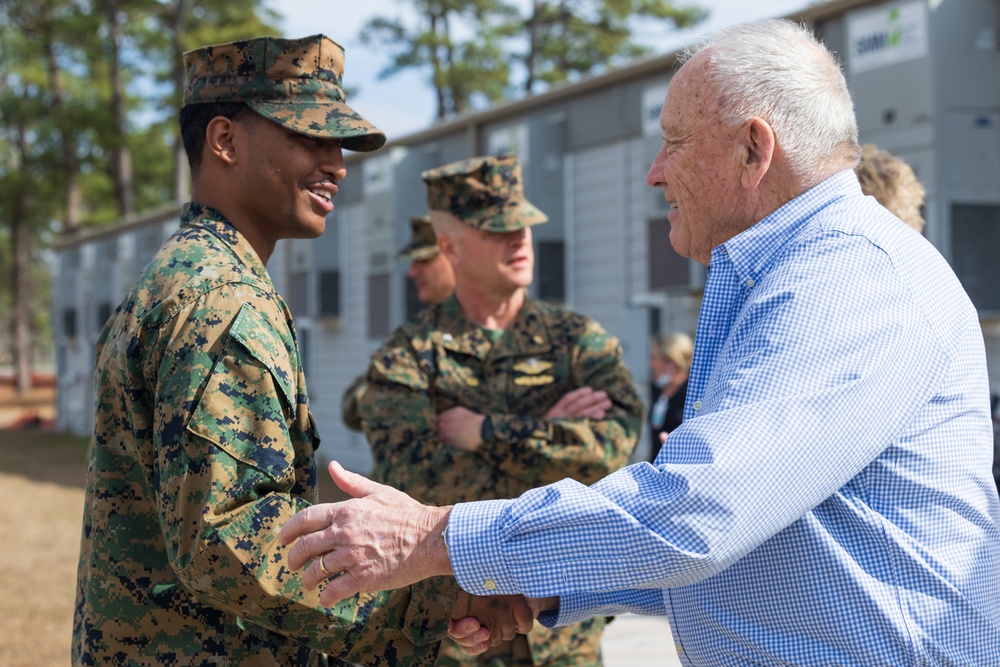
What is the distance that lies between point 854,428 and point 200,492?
113 cm

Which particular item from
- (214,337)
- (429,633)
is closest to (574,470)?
(429,633)

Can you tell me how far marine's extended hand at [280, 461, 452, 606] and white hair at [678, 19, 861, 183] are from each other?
897 millimetres

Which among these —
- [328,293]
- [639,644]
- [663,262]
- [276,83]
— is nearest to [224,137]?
[276,83]

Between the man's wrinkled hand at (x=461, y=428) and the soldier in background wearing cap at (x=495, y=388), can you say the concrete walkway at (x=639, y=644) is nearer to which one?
the soldier in background wearing cap at (x=495, y=388)

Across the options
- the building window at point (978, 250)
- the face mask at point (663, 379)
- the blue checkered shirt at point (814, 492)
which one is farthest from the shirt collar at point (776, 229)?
the face mask at point (663, 379)

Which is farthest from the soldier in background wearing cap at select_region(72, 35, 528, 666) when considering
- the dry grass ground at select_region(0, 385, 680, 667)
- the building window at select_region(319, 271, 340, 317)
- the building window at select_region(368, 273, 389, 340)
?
the building window at select_region(319, 271, 340, 317)

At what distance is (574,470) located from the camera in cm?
357

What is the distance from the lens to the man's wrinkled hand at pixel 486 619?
231cm

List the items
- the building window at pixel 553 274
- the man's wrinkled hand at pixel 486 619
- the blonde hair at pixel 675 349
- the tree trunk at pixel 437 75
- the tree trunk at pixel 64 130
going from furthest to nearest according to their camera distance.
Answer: the tree trunk at pixel 64 130
the tree trunk at pixel 437 75
the building window at pixel 553 274
the blonde hair at pixel 675 349
the man's wrinkled hand at pixel 486 619

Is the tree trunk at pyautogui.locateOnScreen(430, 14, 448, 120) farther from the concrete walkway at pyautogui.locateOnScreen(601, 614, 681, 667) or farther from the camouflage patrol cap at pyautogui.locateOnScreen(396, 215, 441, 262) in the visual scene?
the concrete walkway at pyautogui.locateOnScreen(601, 614, 681, 667)

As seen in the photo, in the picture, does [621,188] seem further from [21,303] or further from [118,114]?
[21,303]

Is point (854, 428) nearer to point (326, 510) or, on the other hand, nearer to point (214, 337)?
point (326, 510)

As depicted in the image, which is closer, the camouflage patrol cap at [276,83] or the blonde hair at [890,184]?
the camouflage patrol cap at [276,83]

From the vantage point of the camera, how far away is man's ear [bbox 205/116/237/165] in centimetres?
243
